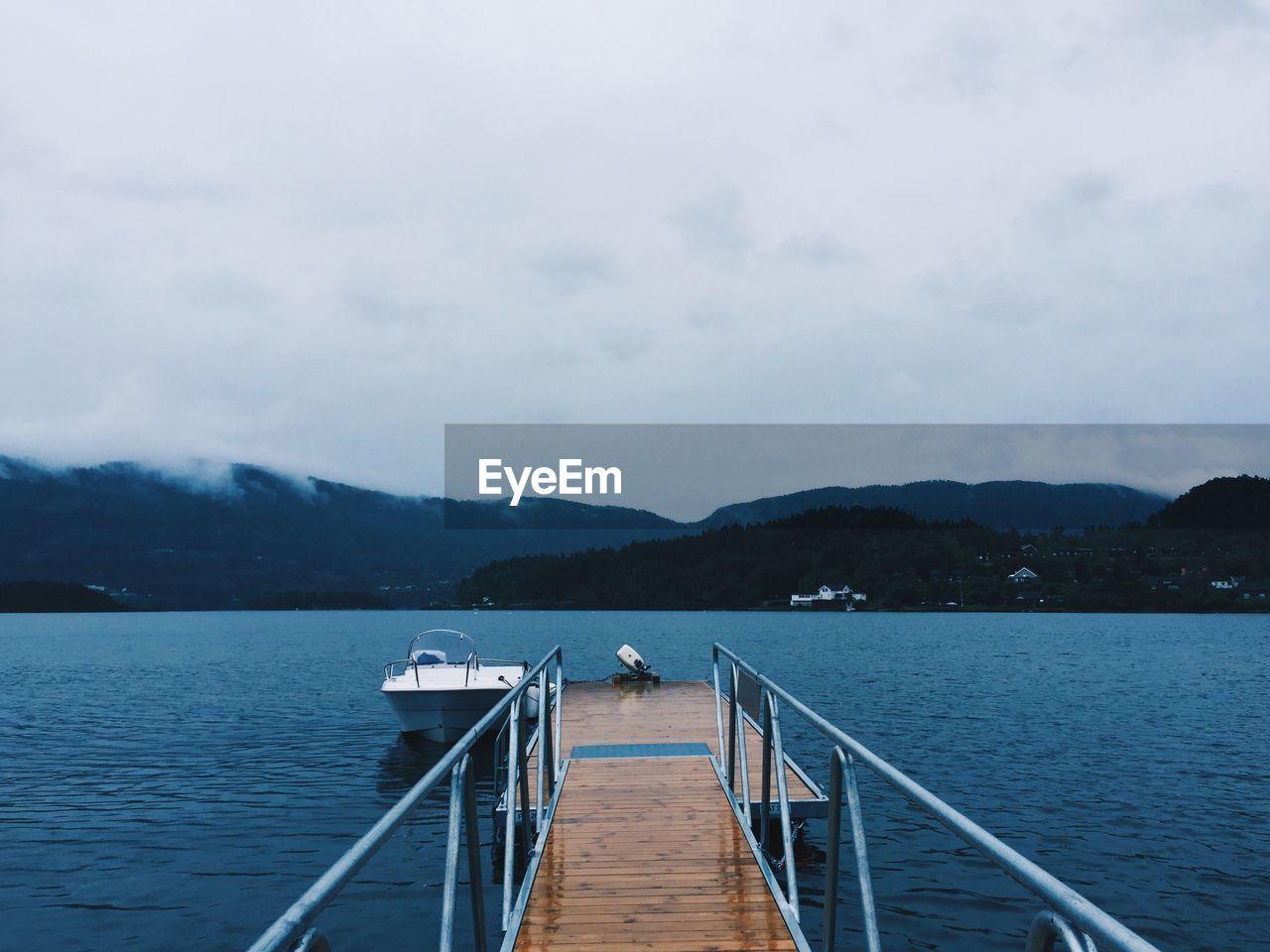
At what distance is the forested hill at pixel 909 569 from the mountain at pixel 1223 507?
3.92m

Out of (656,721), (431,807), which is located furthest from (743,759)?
(431,807)

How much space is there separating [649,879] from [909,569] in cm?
16375

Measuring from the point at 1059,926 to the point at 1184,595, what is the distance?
168 meters

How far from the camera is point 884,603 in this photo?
158750 mm

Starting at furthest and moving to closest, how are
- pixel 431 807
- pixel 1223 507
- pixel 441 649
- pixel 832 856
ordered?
pixel 1223 507
pixel 441 649
pixel 431 807
pixel 832 856

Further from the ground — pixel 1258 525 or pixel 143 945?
pixel 1258 525

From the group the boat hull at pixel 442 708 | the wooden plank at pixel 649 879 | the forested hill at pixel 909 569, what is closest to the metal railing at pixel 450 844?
the wooden plank at pixel 649 879

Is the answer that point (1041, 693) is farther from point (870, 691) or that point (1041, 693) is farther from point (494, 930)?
point (494, 930)

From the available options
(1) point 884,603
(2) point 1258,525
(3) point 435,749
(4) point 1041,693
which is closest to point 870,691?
(4) point 1041,693

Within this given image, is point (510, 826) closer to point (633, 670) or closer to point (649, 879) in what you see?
point (649, 879)

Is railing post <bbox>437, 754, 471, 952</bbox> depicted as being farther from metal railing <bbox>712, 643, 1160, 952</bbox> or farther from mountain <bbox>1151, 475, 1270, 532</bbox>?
mountain <bbox>1151, 475, 1270, 532</bbox>

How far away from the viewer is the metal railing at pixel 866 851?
2.04m

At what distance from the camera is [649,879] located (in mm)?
6188

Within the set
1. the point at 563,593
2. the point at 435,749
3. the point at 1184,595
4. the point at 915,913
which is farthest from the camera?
the point at 563,593
